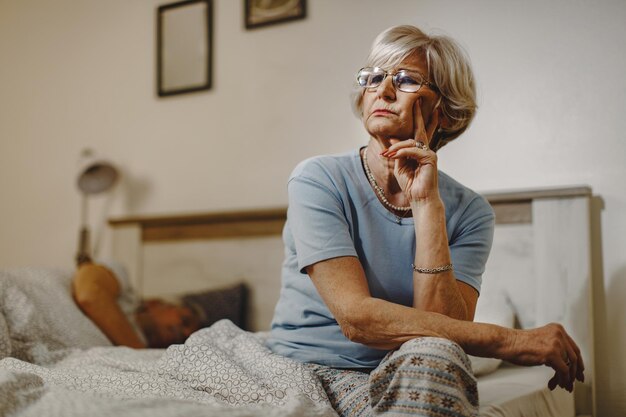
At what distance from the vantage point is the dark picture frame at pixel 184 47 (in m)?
3.07

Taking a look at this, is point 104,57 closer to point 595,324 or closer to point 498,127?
point 498,127

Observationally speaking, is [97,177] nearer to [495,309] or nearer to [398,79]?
[495,309]

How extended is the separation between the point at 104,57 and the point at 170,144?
673mm

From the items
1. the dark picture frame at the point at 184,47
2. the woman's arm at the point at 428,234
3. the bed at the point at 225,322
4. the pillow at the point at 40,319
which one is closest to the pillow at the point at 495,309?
the bed at the point at 225,322

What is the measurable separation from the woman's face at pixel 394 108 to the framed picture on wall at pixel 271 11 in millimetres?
1490

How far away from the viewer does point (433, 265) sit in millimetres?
1256

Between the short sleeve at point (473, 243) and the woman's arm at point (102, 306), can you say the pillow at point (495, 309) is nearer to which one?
the short sleeve at point (473, 243)

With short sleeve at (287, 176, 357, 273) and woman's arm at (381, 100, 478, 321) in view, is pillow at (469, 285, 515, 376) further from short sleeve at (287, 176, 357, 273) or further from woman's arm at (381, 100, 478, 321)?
short sleeve at (287, 176, 357, 273)

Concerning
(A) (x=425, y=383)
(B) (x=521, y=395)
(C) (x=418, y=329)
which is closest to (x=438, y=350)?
(A) (x=425, y=383)

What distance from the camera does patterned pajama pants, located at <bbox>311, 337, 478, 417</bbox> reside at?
0.94 meters

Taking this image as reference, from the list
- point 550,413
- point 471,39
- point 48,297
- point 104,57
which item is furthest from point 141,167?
point 550,413

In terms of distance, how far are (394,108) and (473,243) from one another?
0.35 metres

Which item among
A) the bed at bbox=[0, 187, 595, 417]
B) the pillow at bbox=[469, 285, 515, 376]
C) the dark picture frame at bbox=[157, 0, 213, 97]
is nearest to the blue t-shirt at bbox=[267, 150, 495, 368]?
the bed at bbox=[0, 187, 595, 417]

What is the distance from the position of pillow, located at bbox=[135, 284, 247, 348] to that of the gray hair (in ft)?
A: 4.48
